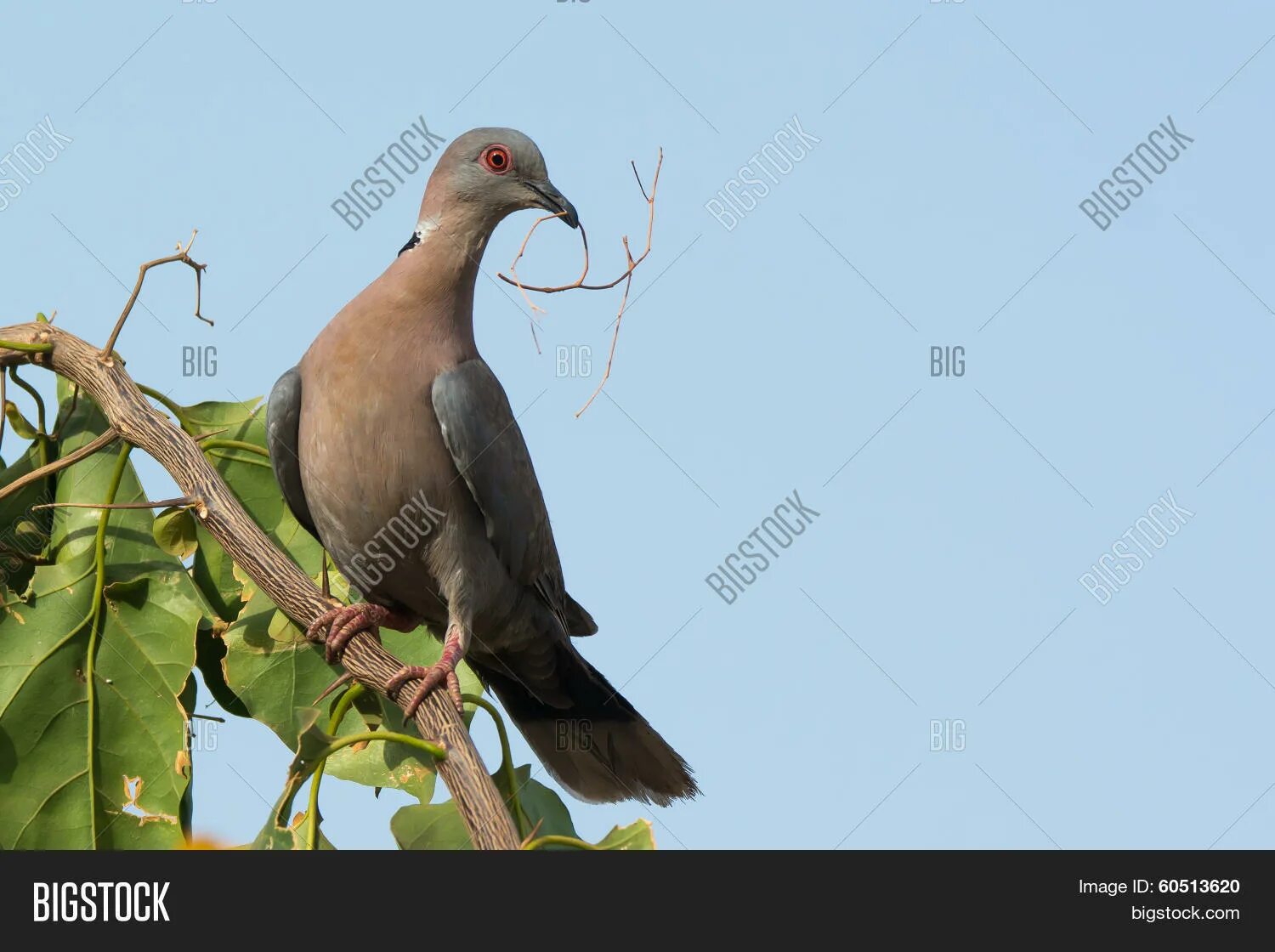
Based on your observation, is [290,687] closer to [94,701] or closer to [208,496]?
[94,701]

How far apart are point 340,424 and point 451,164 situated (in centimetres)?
103

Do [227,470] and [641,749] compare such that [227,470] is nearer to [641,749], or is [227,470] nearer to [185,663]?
[185,663]

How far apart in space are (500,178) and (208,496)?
162 centimetres

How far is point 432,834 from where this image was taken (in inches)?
158

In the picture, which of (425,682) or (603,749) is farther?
(603,749)

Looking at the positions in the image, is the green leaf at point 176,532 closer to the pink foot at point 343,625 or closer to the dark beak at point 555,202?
the pink foot at point 343,625

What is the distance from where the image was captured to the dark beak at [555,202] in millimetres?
4949

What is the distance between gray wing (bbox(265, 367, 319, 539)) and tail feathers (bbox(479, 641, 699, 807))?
1.06 m

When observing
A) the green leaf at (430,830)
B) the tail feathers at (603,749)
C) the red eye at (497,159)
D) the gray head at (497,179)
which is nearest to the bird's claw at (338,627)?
the green leaf at (430,830)

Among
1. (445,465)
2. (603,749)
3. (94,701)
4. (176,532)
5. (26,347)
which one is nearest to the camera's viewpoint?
(26,347)

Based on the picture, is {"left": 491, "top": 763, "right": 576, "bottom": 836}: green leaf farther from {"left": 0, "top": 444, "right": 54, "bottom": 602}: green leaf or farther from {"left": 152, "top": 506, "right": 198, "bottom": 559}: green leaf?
{"left": 0, "top": 444, "right": 54, "bottom": 602}: green leaf

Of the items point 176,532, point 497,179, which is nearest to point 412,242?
point 497,179

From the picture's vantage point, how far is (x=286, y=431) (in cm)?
487
